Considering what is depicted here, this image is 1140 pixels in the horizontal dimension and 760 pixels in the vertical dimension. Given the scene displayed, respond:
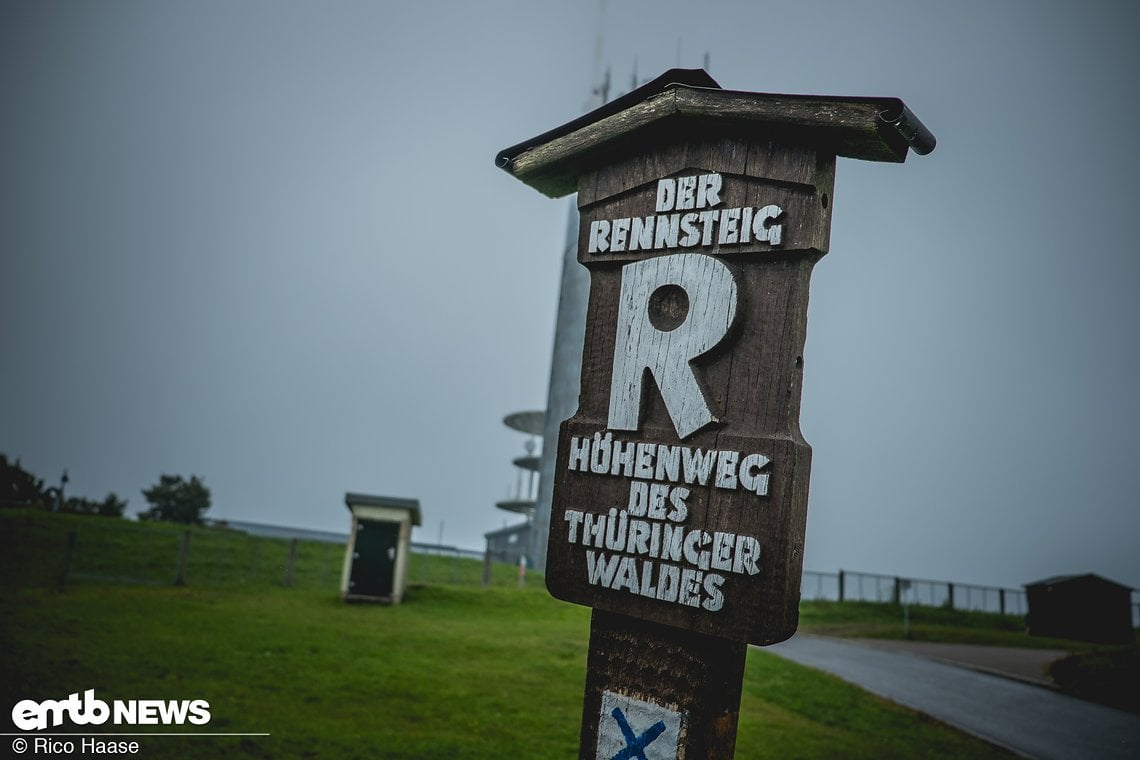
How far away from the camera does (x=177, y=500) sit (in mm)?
32656

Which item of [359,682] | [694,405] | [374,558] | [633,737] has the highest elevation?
[694,405]

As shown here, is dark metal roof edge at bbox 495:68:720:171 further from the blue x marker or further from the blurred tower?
the blurred tower

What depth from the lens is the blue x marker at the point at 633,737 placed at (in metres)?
2.87

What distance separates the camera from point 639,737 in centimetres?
290

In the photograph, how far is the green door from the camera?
18094 millimetres

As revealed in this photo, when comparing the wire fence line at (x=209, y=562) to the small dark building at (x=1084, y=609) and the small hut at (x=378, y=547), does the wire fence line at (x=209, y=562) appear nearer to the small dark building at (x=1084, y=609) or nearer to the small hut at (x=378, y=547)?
the small hut at (x=378, y=547)

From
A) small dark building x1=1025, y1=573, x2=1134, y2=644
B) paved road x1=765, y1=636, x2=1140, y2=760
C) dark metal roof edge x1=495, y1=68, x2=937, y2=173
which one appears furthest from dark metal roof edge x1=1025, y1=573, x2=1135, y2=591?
dark metal roof edge x1=495, y1=68, x2=937, y2=173

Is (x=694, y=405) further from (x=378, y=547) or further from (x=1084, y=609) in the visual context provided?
(x=1084, y=609)

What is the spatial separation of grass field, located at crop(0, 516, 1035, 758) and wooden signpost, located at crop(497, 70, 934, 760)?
375 centimetres

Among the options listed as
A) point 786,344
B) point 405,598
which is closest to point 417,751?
point 786,344

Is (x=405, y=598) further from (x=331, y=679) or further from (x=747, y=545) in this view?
(x=747, y=545)

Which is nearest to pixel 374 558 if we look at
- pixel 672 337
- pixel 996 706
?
pixel 996 706

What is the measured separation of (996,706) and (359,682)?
1024 centimetres

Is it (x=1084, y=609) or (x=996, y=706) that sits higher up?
(x=1084, y=609)
